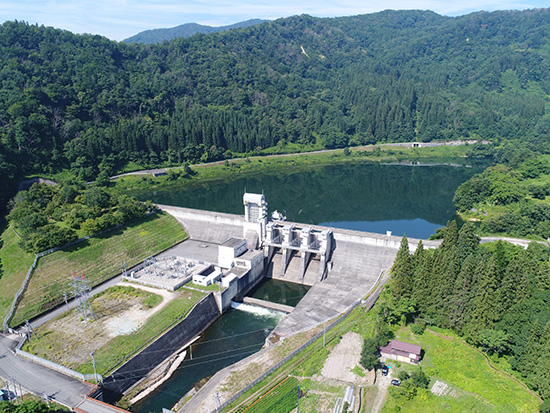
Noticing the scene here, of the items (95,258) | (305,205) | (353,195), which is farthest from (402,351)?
(353,195)

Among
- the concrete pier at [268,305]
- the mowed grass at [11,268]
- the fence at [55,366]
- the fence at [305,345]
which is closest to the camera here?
the fence at [305,345]

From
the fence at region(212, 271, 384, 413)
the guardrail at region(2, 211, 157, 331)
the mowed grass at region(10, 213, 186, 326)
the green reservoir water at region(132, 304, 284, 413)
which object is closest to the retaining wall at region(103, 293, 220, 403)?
the green reservoir water at region(132, 304, 284, 413)

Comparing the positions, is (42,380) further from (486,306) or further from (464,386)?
(486,306)

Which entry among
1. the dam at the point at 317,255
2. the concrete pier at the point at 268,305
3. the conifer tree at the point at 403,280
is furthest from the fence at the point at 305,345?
the concrete pier at the point at 268,305

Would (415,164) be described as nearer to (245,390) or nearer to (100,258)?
(100,258)

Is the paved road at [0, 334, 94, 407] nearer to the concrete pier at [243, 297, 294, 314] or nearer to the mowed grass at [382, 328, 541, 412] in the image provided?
the concrete pier at [243, 297, 294, 314]

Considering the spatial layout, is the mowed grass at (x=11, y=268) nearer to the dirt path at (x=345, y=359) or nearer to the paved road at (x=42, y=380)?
the paved road at (x=42, y=380)
